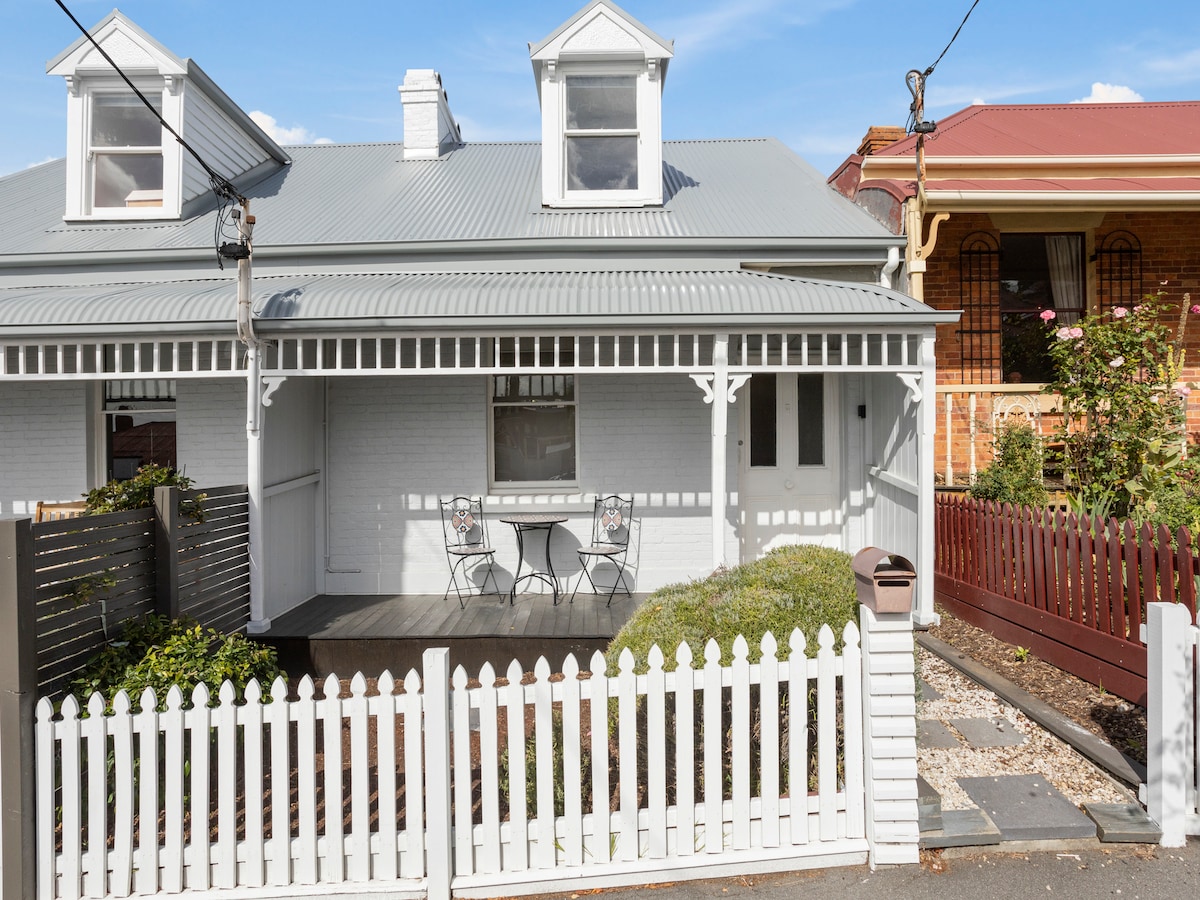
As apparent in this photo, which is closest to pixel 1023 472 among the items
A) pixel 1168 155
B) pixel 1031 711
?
pixel 1031 711

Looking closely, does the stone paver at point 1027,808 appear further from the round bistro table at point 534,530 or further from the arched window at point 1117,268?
the arched window at point 1117,268

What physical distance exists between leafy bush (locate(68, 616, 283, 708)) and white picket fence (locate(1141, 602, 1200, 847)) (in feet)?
16.1

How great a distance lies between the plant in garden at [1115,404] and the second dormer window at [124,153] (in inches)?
412

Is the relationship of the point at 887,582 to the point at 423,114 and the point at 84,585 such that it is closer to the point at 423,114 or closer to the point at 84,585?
the point at 84,585

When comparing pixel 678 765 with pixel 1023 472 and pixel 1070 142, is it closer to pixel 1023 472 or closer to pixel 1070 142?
pixel 1023 472

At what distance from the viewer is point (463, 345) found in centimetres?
769

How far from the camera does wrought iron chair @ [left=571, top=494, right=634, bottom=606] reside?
809cm

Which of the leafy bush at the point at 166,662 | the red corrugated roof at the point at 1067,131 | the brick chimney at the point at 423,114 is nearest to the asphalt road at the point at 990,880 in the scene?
the leafy bush at the point at 166,662

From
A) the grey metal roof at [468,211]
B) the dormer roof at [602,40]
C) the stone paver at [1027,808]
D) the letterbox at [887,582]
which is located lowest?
the stone paver at [1027,808]

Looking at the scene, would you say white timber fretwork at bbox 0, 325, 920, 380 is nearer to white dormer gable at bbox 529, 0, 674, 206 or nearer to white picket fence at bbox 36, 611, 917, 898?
white dormer gable at bbox 529, 0, 674, 206

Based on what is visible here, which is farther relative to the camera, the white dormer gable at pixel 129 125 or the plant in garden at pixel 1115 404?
the white dormer gable at pixel 129 125

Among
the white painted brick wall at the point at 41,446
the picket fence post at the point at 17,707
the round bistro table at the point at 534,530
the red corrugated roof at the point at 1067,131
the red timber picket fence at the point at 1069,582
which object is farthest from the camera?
the red corrugated roof at the point at 1067,131

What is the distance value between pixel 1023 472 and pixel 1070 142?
5073 millimetres

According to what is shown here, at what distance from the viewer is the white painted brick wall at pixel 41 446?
817cm
